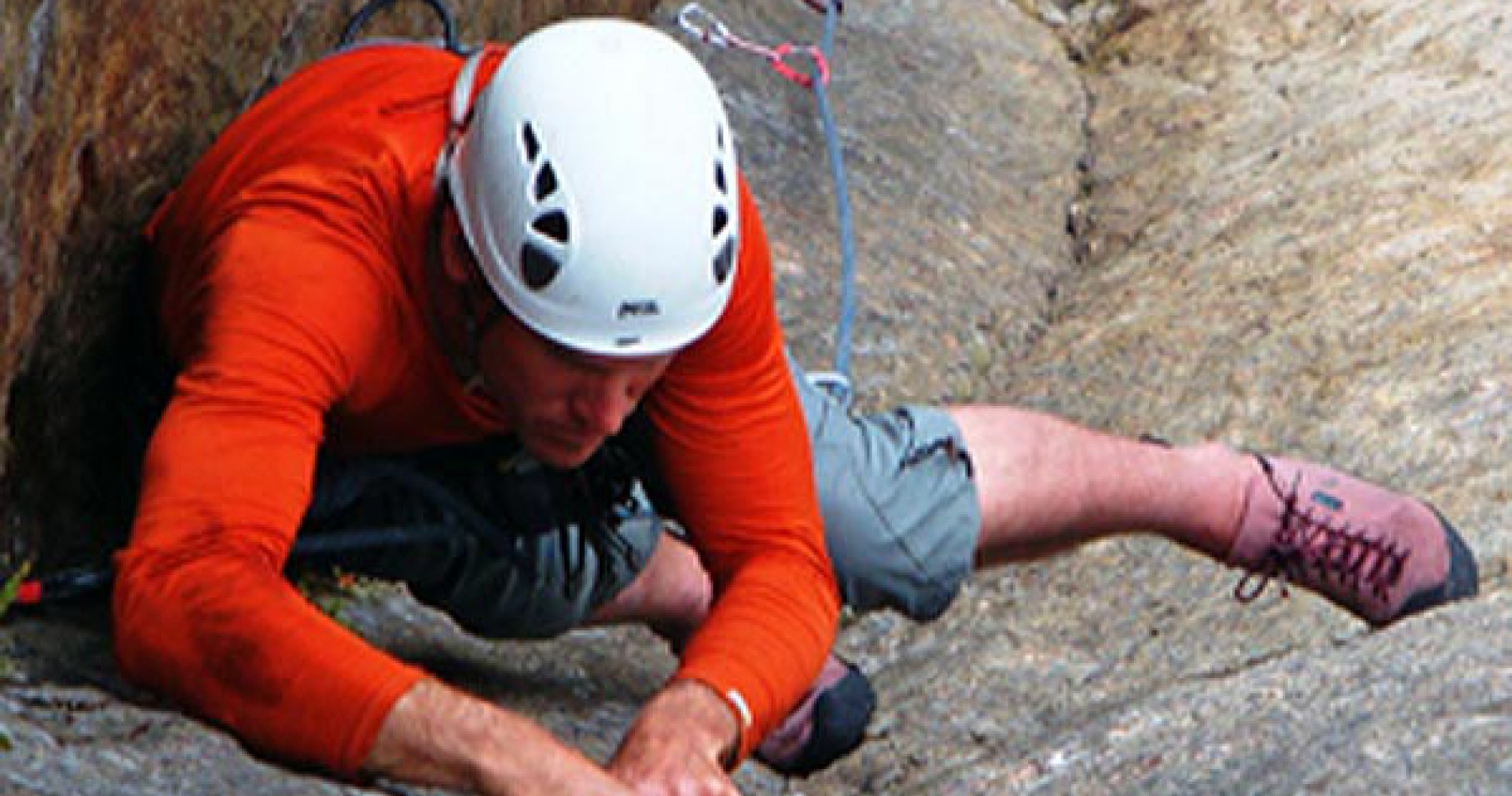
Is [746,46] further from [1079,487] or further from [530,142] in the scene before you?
[530,142]

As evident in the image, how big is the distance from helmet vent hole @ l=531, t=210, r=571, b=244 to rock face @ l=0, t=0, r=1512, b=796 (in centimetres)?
78

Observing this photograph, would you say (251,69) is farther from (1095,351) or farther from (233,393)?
(1095,351)

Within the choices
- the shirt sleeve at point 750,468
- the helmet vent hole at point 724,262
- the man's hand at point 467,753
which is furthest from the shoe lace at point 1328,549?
the man's hand at point 467,753

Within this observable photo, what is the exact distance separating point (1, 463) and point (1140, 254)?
14.9ft

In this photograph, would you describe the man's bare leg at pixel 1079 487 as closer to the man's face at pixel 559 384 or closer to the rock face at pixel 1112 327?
the rock face at pixel 1112 327

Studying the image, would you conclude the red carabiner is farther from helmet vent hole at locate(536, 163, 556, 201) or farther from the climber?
helmet vent hole at locate(536, 163, 556, 201)

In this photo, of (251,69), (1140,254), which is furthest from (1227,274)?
(251,69)

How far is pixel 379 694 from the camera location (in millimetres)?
3055

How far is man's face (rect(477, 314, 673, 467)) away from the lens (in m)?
3.58

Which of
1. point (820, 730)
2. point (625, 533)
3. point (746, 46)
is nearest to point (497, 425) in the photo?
point (625, 533)

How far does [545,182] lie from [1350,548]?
82.2 inches

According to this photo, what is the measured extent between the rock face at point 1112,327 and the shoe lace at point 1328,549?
177mm

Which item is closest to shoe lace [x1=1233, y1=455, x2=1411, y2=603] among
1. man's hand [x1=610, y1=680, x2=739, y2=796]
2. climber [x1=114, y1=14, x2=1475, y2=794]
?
climber [x1=114, y1=14, x2=1475, y2=794]

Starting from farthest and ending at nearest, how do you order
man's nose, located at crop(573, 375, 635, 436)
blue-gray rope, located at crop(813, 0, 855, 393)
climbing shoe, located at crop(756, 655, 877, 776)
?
blue-gray rope, located at crop(813, 0, 855, 393), climbing shoe, located at crop(756, 655, 877, 776), man's nose, located at crop(573, 375, 635, 436)
